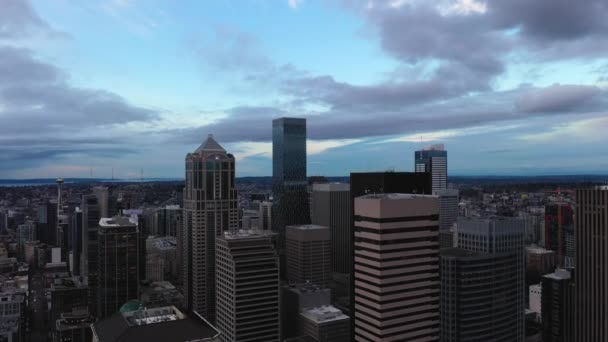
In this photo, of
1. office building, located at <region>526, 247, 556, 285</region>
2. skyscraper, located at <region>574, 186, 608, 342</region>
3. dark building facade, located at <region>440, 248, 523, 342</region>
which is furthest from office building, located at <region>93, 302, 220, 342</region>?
office building, located at <region>526, 247, 556, 285</region>

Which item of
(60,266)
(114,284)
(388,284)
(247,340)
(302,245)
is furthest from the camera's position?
(60,266)

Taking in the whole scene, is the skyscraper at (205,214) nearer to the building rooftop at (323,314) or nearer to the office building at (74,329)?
the office building at (74,329)

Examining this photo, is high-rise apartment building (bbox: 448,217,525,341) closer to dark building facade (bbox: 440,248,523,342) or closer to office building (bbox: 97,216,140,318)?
dark building facade (bbox: 440,248,523,342)

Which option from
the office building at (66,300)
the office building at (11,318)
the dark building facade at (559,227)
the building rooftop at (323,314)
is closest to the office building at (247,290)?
the building rooftop at (323,314)

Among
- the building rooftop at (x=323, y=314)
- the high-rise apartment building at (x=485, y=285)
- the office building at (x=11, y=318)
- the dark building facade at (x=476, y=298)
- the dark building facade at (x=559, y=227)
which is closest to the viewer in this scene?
the dark building facade at (x=476, y=298)

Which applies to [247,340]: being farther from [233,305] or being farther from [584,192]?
[584,192]

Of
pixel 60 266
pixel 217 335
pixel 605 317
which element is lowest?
pixel 60 266

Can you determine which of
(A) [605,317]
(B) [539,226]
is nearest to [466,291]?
(A) [605,317]
